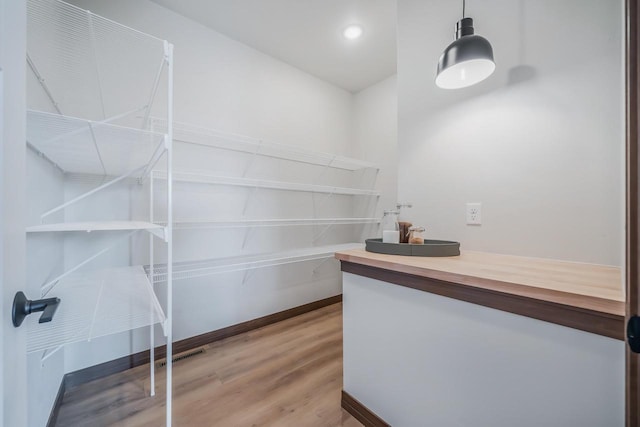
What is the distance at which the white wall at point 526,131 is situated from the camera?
3.45 ft

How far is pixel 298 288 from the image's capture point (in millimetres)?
2635

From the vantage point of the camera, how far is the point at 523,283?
0.76 m

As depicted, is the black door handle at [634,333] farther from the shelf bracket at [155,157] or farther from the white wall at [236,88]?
the white wall at [236,88]

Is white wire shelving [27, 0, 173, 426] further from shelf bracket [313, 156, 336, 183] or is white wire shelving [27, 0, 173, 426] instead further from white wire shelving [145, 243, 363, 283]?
shelf bracket [313, 156, 336, 183]

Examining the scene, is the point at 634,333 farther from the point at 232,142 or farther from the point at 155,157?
the point at 232,142

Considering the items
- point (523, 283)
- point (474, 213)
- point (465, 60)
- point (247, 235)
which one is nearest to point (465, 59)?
point (465, 60)

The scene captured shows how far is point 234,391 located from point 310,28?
259 centimetres

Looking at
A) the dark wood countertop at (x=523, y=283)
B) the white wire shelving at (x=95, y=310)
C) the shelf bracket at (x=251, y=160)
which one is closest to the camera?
the dark wood countertop at (x=523, y=283)

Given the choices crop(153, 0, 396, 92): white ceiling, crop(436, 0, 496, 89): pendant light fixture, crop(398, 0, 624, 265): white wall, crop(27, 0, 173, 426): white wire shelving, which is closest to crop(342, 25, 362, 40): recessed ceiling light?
crop(153, 0, 396, 92): white ceiling

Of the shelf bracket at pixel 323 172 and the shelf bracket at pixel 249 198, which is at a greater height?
the shelf bracket at pixel 323 172

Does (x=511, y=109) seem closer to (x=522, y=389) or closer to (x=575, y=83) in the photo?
(x=575, y=83)

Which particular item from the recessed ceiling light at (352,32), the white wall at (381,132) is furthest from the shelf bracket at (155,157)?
the white wall at (381,132)

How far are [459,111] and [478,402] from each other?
4.57 ft

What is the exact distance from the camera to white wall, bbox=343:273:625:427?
2.21ft
